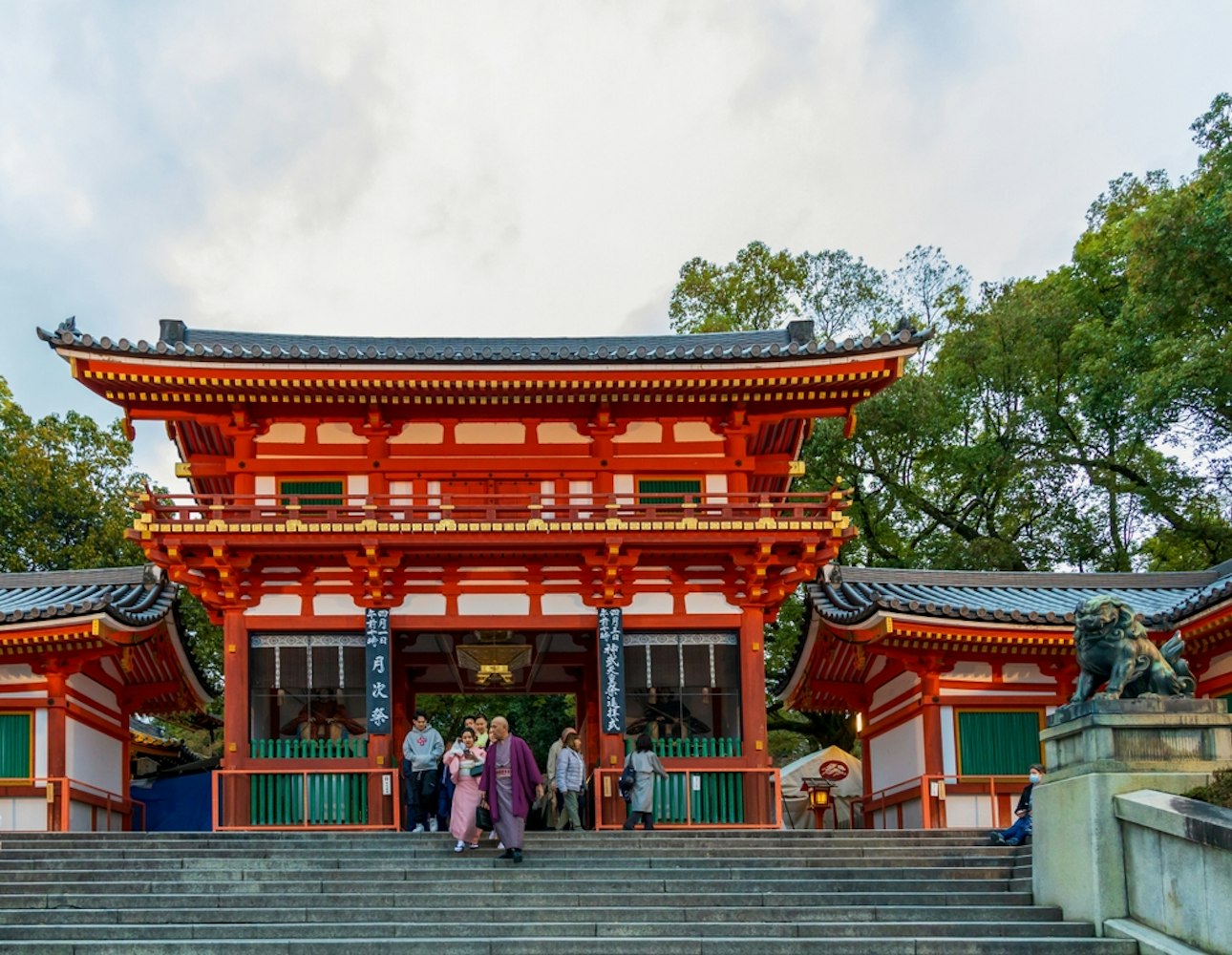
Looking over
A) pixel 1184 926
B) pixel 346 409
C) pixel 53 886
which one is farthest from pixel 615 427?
pixel 1184 926

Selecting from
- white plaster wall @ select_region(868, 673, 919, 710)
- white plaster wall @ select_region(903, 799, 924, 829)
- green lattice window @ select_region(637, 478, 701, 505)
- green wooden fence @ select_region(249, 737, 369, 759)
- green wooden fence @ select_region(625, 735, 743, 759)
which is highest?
green lattice window @ select_region(637, 478, 701, 505)

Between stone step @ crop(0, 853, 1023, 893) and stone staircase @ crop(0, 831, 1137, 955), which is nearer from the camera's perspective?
stone staircase @ crop(0, 831, 1137, 955)

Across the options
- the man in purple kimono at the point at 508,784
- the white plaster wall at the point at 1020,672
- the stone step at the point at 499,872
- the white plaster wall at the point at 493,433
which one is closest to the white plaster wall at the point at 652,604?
the white plaster wall at the point at 493,433

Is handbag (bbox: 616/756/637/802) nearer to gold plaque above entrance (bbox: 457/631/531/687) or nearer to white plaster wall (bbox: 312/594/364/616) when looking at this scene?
gold plaque above entrance (bbox: 457/631/531/687)

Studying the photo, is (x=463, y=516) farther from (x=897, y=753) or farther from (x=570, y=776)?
(x=897, y=753)

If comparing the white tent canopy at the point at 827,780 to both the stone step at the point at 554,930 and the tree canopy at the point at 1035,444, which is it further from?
the stone step at the point at 554,930

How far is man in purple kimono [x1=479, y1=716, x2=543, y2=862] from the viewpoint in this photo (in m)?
13.5

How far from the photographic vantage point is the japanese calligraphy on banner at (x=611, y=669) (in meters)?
19.1

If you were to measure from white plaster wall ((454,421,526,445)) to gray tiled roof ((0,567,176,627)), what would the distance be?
5397 millimetres

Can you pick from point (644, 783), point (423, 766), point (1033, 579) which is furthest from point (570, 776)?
point (1033, 579)

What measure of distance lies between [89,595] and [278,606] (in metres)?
3.73

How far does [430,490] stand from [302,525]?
249 centimetres

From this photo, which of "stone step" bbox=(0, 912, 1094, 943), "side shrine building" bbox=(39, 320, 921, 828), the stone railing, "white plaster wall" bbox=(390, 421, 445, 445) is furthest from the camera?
"white plaster wall" bbox=(390, 421, 445, 445)

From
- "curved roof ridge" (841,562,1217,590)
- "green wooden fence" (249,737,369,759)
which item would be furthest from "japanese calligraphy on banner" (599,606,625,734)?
"curved roof ridge" (841,562,1217,590)
